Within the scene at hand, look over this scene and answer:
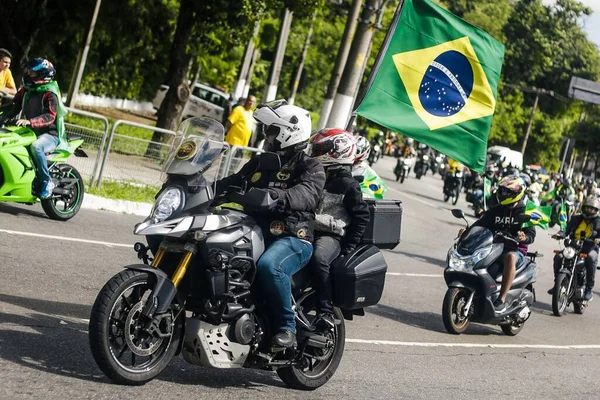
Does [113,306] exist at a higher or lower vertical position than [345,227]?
lower

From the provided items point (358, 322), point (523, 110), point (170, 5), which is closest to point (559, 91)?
point (523, 110)

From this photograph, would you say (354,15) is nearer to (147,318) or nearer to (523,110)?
(147,318)

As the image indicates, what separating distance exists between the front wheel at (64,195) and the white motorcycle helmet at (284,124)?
20.5ft

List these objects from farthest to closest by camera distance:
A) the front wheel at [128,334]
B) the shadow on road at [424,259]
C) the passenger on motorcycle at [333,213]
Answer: the shadow on road at [424,259] → the passenger on motorcycle at [333,213] → the front wheel at [128,334]

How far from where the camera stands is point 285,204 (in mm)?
7039

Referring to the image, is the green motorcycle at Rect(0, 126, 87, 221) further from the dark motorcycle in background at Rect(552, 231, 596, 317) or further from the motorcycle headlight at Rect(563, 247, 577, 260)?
the motorcycle headlight at Rect(563, 247, 577, 260)

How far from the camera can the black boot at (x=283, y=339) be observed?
7113mm

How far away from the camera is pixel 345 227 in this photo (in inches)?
309

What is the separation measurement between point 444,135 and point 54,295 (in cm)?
399

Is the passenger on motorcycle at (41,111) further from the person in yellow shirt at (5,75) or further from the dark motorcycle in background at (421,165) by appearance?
the dark motorcycle in background at (421,165)

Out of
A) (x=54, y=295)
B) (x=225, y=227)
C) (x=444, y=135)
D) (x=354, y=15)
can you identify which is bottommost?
(x=54, y=295)

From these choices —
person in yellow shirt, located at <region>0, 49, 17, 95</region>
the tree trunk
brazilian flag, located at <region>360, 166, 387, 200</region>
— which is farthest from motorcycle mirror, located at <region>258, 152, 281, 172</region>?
the tree trunk

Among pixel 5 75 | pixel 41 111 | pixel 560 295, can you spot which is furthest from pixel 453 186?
pixel 41 111

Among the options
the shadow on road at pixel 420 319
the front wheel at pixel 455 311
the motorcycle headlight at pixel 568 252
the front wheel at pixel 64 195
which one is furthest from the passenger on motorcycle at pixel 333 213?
the motorcycle headlight at pixel 568 252
